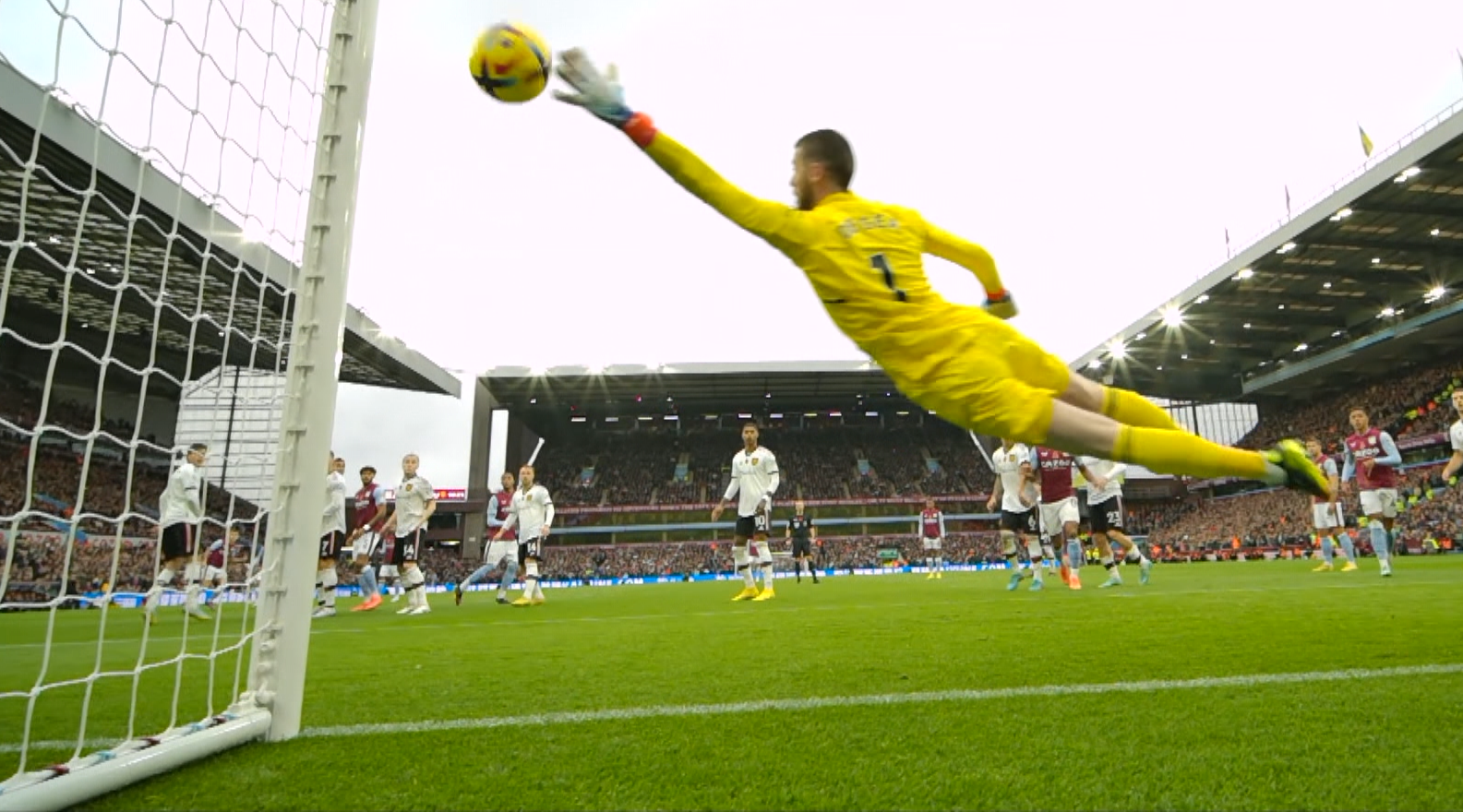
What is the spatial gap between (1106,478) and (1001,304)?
685 cm

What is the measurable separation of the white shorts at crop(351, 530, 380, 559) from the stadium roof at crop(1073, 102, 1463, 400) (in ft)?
85.6

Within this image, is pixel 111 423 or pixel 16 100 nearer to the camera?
pixel 16 100

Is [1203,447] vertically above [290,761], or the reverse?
[1203,447]

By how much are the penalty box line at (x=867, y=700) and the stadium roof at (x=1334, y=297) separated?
2398 centimetres

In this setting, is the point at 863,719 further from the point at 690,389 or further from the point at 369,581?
the point at 690,389

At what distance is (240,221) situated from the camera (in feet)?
11.3

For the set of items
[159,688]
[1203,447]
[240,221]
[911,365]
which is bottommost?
[159,688]

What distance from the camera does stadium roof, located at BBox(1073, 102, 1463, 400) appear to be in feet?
75.4

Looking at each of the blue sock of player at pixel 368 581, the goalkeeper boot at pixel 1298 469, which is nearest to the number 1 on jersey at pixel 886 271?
the goalkeeper boot at pixel 1298 469

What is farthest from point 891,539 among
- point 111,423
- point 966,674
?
point 966,674

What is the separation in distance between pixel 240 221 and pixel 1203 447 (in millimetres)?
4035

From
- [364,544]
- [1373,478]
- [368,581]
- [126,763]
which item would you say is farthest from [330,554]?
[1373,478]

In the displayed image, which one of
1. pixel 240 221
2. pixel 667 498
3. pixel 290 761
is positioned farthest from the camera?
pixel 667 498

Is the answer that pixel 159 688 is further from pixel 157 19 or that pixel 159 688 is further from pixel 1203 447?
pixel 1203 447
